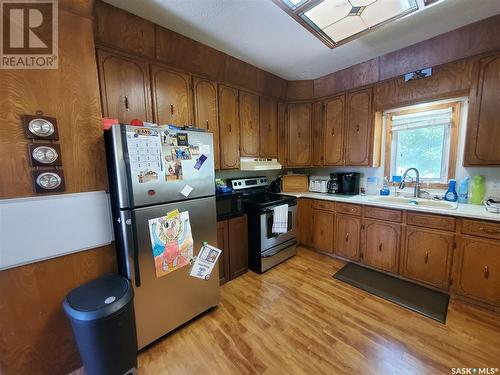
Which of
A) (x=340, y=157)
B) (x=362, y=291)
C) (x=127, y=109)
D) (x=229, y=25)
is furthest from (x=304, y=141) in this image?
(x=127, y=109)

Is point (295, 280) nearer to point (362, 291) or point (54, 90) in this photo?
point (362, 291)

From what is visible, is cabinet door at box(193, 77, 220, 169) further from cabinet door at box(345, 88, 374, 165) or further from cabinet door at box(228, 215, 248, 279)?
cabinet door at box(345, 88, 374, 165)

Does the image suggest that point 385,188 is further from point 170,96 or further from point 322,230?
point 170,96

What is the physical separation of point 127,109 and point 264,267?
2230 millimetres

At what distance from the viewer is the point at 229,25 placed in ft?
6.02

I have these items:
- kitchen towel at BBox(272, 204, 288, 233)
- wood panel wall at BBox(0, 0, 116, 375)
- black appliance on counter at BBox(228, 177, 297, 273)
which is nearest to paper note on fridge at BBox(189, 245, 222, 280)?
wood panel wall at BBox(0, 0, 116, 375)

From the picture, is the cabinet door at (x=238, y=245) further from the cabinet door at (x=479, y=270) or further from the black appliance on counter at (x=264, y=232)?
the cabinet door at (x=479, y=270)

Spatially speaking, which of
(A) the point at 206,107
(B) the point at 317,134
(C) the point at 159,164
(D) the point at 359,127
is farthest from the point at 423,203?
(C) the point at 159,164

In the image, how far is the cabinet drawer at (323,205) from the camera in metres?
2.84

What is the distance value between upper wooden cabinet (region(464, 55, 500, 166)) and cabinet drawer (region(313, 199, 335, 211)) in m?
1.41

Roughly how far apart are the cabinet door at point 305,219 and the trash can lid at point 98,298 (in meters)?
2.41

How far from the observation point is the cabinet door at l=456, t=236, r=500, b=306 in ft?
5.82

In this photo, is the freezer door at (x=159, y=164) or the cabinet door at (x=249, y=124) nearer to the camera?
the freezer door at (x=159, y=164)

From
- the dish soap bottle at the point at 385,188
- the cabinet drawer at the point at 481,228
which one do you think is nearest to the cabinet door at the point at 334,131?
the dish soap bottle at the point at 385,188
